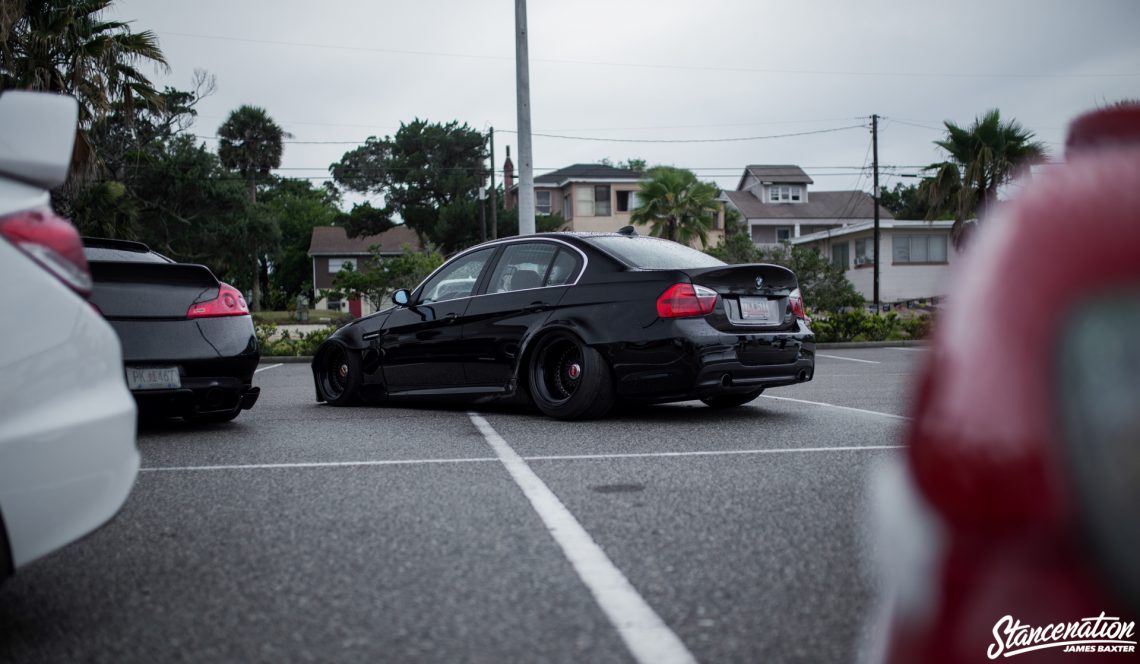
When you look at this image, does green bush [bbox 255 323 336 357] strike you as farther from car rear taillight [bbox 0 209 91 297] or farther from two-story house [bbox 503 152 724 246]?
two-story house [bbox 503 152 724 246]

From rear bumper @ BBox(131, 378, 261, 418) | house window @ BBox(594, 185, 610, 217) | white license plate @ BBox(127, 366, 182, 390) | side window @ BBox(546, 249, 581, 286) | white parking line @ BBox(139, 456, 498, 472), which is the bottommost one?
white parking line @ BBox(139, 456, 498, 472)

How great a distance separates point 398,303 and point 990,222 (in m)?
7.29

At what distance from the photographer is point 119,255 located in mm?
6797

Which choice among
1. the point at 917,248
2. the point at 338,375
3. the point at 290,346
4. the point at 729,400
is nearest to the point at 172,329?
the point at 338,375

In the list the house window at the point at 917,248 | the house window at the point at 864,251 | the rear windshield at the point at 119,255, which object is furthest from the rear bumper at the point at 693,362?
the house window at the point at 864,251

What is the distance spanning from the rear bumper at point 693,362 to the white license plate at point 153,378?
2852 mm

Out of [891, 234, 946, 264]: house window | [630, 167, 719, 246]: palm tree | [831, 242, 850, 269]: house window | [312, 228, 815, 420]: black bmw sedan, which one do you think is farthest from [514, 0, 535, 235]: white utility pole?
[831, 242, 850, 269]: house window

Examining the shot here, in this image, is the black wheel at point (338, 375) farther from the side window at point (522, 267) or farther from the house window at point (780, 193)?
the house window at point (780, 193)

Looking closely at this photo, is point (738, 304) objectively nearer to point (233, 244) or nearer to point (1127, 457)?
point (1127, 457)

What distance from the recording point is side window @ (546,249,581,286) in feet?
24.3

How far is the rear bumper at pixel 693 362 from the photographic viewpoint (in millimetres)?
6711

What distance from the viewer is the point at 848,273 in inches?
1841

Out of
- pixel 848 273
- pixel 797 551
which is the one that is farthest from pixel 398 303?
pixel 848 273

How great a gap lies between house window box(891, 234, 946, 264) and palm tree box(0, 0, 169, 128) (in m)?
31.9
